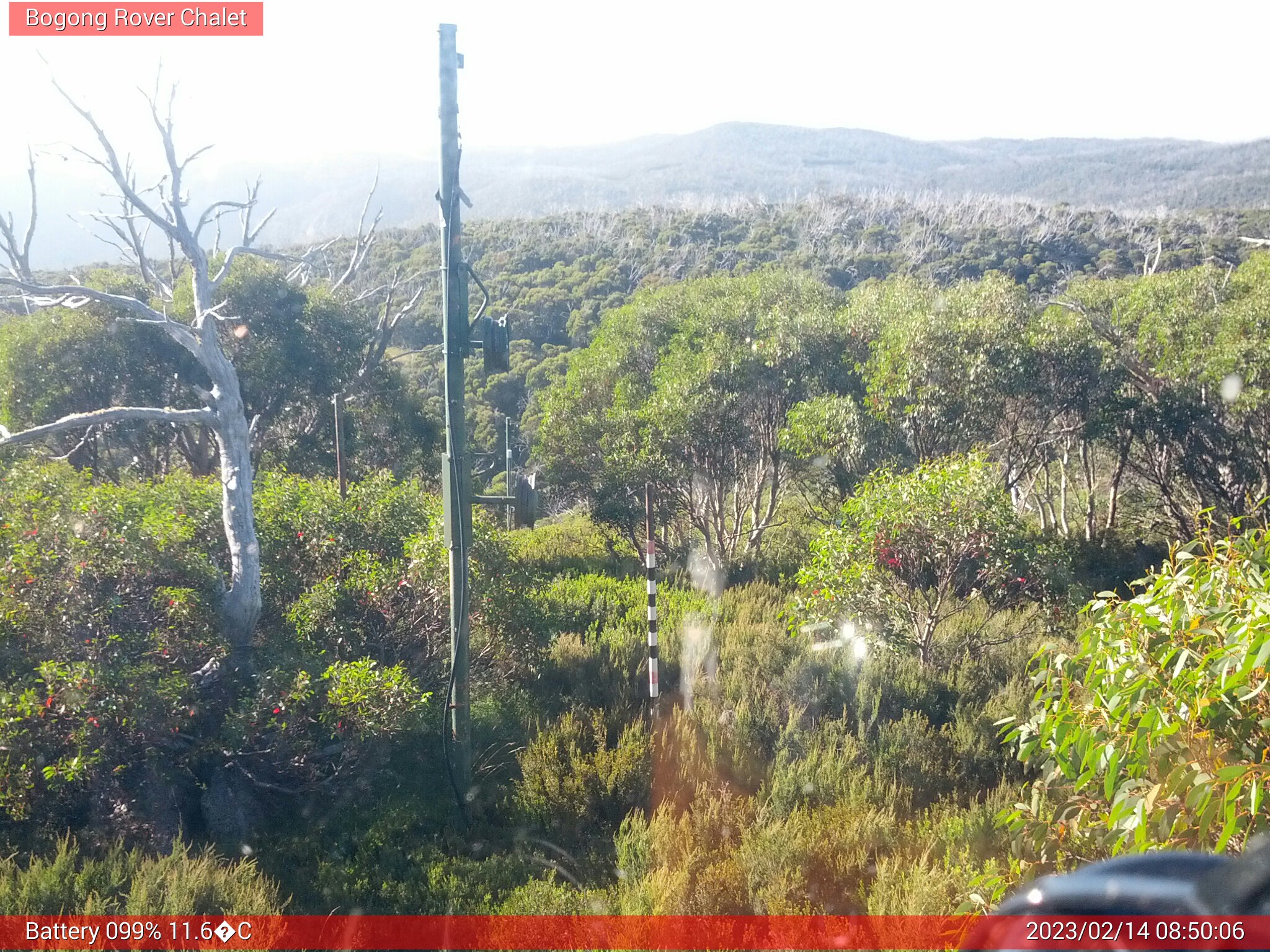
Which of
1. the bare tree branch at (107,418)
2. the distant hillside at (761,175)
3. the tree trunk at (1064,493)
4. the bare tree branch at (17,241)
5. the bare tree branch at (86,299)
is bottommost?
the tree trunk at (1064,493)

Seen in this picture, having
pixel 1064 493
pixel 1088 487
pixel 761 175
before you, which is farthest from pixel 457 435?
pixel 761 175

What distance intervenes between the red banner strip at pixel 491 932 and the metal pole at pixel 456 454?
148cm

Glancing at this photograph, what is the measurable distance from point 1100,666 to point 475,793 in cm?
451

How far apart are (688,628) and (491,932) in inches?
197

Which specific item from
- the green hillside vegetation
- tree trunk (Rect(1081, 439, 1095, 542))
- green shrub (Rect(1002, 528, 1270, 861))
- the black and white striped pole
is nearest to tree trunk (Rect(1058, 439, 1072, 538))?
tree trunk (Rect(1081, 439, 1095, 542))

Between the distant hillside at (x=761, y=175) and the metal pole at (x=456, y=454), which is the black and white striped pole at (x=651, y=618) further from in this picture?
the distant hillside at (x=761, y=175)

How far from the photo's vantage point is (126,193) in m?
6.23

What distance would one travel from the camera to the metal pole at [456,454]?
233 inches

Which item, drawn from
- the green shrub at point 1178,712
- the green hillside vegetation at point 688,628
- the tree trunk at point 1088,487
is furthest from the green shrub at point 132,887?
the tree trunk at point 1088,487

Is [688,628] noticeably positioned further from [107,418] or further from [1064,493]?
[1064,493]

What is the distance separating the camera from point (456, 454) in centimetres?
595

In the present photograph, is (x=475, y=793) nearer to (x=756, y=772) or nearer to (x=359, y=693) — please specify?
(x=359, y=693)

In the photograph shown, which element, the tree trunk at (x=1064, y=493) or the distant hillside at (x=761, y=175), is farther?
the distant hillside at (x=761, y=175)

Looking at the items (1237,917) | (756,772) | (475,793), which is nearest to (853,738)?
(756,772)
